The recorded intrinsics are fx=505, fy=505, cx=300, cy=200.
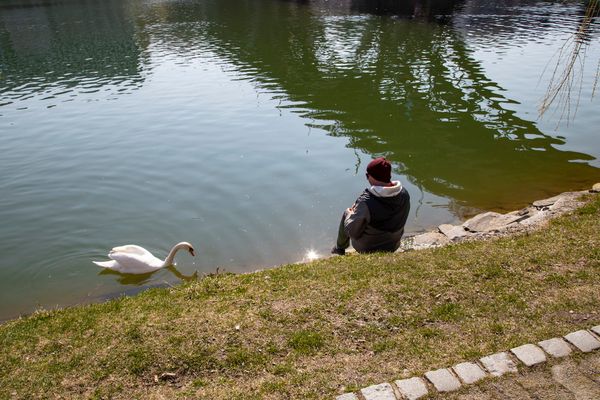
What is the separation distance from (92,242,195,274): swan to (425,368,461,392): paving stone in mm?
5721

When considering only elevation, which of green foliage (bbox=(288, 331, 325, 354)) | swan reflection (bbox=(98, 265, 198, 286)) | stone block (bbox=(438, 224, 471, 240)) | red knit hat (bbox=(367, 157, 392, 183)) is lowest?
swan reflection (bbox=(98, 265, 198, 286))

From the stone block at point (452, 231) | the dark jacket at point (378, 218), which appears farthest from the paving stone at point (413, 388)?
the stone block at point (452, 231)

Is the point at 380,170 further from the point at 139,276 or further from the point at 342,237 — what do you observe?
the point at 139,276

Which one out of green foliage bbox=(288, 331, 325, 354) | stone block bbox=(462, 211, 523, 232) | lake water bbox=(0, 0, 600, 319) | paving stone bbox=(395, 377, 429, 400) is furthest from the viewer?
lake water bbox=(0, 0, 600, 319)

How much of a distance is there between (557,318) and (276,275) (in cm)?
337

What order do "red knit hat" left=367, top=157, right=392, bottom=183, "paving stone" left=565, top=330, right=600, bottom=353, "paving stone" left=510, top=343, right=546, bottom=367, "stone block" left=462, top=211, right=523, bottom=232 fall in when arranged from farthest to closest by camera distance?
"stone block" left=462, top=211, right=523, bottom=232
"red knit hat" left=367, top=157, right=392, bottom=183
"paving stone" left=565, top=330, right=600, bottom=353
"paving stone" left=510, top=343, right=546, bottom=367

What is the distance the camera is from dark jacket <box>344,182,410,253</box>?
689 centimetres

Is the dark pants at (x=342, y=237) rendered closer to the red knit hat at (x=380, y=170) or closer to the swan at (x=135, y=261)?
the red knit hat at (x=380, y=170)

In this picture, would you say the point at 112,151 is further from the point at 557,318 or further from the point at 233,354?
the point at 557,318

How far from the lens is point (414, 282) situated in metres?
6.11

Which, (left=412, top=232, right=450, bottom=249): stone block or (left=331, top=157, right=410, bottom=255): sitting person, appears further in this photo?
(left=412, top=232, right=450, bottom=249): stone block

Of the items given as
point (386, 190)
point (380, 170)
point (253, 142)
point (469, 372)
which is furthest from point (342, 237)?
point (253, 142)

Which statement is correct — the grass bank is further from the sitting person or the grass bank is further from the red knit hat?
the red knit hat

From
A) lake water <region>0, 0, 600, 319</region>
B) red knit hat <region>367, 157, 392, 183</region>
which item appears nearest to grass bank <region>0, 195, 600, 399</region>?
red knit hat <region>367, 157, 392, 183</region>
